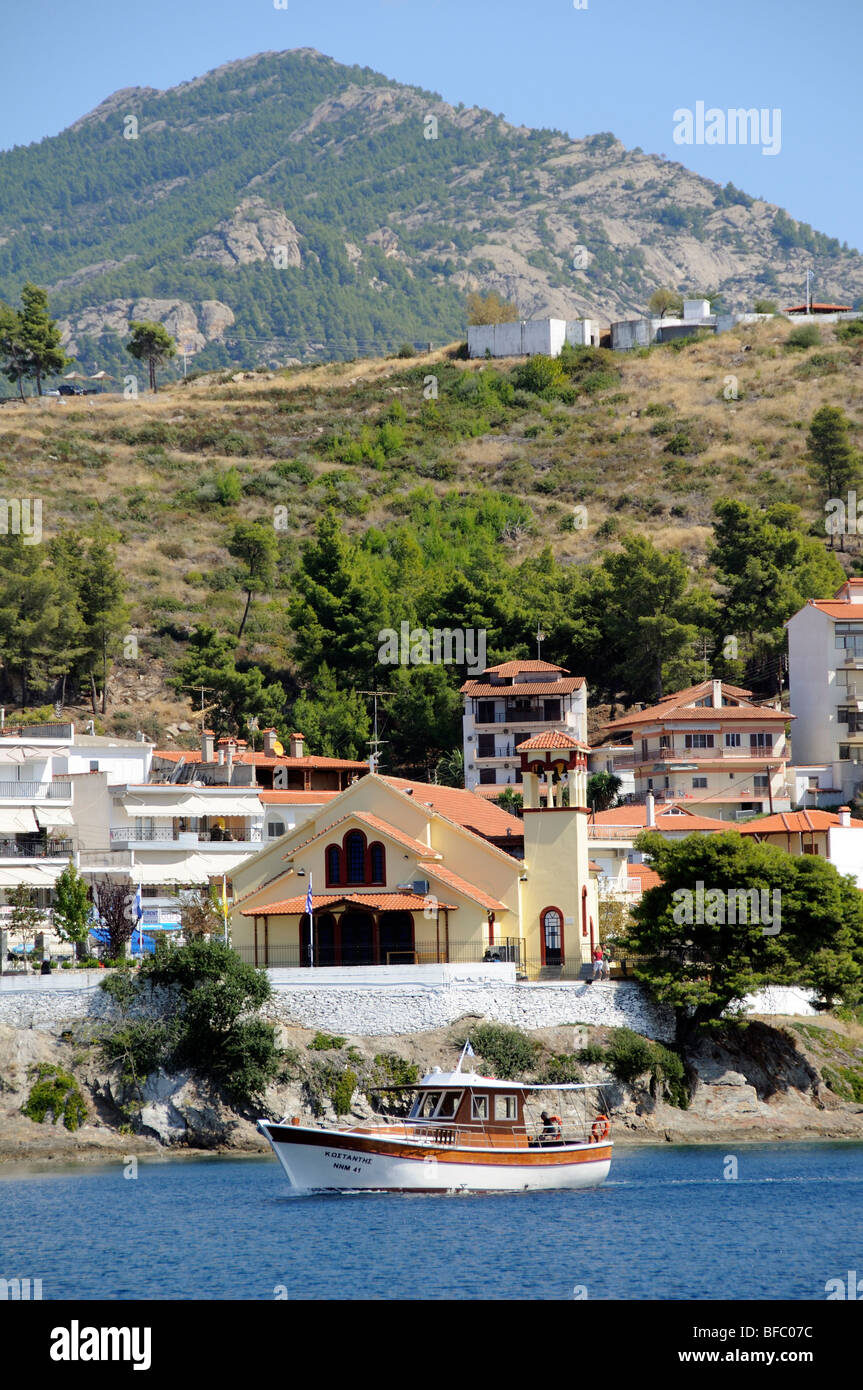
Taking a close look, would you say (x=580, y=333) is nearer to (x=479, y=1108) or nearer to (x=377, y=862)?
(x=377, y=862)

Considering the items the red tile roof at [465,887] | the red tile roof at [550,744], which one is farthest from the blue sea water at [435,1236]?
the red tile roof at [550,744]

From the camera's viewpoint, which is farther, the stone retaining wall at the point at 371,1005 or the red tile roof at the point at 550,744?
the red tile roof at the point at 550,744

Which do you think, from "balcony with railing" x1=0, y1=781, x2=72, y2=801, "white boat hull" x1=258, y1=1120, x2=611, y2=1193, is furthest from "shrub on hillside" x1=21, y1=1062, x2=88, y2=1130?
"balcony with railing" x1=0, y1=781, x2=72, y2=801

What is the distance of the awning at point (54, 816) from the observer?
7900cm

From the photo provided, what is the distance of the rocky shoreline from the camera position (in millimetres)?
53812

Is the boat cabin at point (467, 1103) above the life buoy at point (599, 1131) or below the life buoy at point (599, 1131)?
above

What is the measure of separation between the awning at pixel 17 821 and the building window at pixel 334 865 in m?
20.4

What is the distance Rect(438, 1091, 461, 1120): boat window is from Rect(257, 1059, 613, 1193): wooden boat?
0.03 meters

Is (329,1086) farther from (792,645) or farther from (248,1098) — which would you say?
(792,645)

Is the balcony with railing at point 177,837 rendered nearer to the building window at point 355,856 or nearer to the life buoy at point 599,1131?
the building window at point 355,856

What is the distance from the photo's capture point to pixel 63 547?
112 meters

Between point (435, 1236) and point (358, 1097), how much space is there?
46.4ft

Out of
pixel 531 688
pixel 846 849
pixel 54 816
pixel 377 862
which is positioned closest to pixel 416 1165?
pixel 377 862

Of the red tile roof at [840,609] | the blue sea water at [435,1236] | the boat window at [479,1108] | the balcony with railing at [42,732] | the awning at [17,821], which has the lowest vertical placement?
the blue sea water at [435,1236]
